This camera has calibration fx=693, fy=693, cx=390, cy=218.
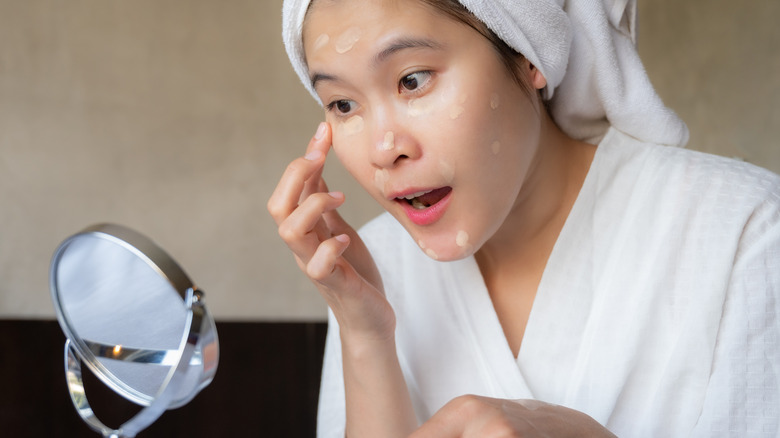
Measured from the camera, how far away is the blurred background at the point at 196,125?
7.25 feet

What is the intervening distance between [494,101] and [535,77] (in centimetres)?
13

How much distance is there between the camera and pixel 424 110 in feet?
2.82

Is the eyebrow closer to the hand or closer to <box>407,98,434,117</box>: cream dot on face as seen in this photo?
<box>407,98,434,117</box>: cream dot on face

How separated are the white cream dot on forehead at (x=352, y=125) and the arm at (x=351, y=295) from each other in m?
0.05

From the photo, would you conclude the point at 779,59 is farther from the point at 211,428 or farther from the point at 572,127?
the point at 211,428

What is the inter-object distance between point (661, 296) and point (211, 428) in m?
1.89

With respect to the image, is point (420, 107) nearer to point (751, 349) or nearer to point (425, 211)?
point (425, 211)

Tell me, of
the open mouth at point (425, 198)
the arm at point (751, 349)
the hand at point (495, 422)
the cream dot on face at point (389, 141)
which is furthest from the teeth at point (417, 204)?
the arm at point (751, 349)

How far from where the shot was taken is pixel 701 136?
95.3 inches

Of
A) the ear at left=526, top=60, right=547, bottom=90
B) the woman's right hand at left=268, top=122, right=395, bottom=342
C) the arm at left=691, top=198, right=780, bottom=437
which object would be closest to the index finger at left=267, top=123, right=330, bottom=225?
the woman's right hand at left=268, top=122, right=395, bottom=342

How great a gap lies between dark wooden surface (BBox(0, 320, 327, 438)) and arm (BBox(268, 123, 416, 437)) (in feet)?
4.48

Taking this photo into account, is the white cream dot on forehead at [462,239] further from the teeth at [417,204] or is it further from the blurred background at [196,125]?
the blurred background at [196,125]

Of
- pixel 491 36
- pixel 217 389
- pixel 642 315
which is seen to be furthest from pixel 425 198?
pixel 217 389

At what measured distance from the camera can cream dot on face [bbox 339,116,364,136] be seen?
91cm
